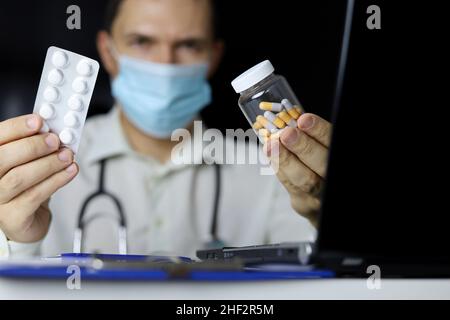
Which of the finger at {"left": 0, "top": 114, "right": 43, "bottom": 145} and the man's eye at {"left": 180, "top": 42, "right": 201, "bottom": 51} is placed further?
the man's eye at {"left": 180, "top": 42, "right": 201, "bottom": 51}

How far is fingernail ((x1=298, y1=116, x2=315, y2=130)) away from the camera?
68 centimetres

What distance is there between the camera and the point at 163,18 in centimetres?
146

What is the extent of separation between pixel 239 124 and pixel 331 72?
332 mm

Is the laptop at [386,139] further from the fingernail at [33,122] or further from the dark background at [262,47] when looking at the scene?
the dark background at [262,47]

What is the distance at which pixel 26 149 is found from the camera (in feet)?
2.12

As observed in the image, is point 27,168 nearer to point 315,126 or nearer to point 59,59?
point 59,59

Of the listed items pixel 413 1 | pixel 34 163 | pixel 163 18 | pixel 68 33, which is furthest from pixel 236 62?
pixel 413 1

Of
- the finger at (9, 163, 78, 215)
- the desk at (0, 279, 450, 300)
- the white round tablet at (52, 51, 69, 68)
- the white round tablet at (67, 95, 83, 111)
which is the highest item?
the white round tablet at (52, 51, 69, 68)

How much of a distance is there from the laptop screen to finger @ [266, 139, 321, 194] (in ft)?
0.93

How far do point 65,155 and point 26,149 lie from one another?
45 mm

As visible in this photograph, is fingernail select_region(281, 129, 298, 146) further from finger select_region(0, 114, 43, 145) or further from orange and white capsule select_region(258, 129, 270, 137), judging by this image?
finger select_region(0, 114, 43, 145)

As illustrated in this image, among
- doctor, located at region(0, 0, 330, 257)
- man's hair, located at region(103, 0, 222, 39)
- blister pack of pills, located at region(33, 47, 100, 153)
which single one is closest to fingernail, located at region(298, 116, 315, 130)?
blister pack of pills, located at region(33, 47, 100, 153)
